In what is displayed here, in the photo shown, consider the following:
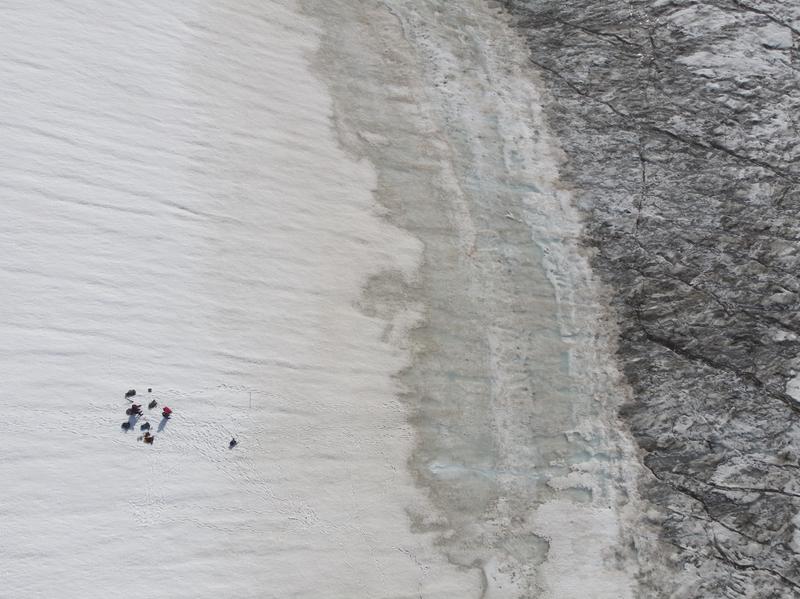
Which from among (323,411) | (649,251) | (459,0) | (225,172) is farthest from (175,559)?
(459,0)

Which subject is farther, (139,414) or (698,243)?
(698,243)

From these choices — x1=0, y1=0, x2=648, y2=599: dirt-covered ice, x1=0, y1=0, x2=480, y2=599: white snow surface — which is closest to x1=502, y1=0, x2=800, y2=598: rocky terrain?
x1=0, y1=0, x2=648, y2=599: dirt-covered ice

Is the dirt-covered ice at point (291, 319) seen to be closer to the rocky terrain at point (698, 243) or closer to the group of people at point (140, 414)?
the group of people at point (140, 414)

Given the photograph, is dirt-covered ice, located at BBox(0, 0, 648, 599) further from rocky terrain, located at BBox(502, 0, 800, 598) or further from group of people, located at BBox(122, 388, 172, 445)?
rocky terrain, located at BBox(502, 0, 800, 598)

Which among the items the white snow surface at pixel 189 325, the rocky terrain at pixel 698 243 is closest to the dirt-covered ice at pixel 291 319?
the white snow surface at pixel 189 325

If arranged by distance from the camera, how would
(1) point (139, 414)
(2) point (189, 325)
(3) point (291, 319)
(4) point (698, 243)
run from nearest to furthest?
1. (1) point (139, 414)
2. (2) point (189, 325)
3. (3) point (291, 319)
4. (4) point (698, 243)

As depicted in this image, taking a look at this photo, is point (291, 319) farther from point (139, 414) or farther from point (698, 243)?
point (698, 243)

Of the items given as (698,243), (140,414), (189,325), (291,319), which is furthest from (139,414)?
(698,243)
